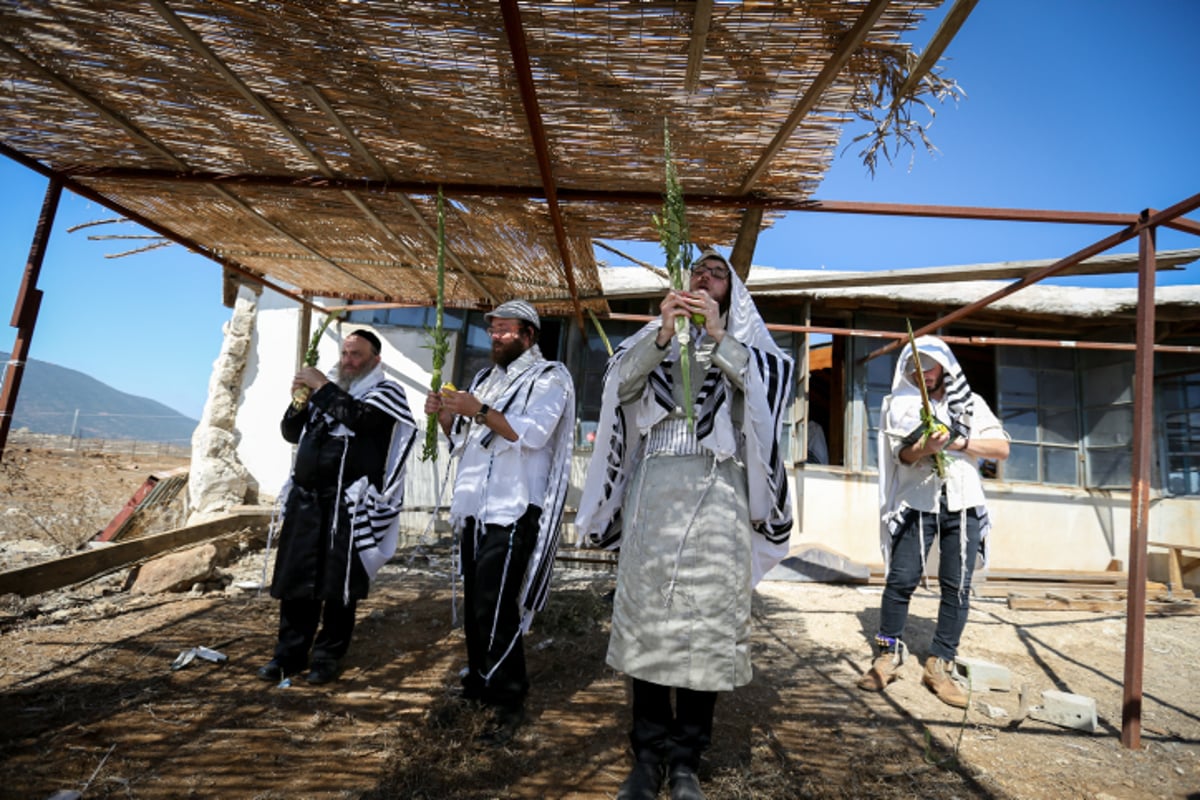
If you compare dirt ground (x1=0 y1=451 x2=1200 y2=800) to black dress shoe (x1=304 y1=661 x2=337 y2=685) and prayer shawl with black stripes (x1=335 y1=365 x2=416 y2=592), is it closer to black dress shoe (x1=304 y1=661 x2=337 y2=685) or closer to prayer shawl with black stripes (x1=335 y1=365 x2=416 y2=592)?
black dress shoe (x1=304 y1=661 x2=337 y2=685)

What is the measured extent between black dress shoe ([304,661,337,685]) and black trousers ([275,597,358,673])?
0.03m

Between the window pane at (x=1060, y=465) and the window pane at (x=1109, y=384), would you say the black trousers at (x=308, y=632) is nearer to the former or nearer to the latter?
the window pane at (x=1060, y=465)

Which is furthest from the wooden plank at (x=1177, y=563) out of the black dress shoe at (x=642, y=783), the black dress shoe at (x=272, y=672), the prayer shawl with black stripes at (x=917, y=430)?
the black dress shoe at (x=272, y=672)

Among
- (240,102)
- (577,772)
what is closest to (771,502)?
(577,772)

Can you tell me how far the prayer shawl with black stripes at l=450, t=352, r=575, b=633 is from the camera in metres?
2.77

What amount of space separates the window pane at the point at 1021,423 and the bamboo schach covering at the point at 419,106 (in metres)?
6.13

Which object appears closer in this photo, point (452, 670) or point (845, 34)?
point (845, 34)

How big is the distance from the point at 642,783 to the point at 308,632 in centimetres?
195

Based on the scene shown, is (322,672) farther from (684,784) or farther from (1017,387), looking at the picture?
(1017,387)

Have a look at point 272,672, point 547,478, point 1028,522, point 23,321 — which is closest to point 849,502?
point 1028,522

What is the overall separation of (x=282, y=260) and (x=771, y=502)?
402cm

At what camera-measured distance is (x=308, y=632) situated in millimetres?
3094

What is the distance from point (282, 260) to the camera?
4.52 m

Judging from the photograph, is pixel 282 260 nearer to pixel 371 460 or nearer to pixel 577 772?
pixel 371 460
